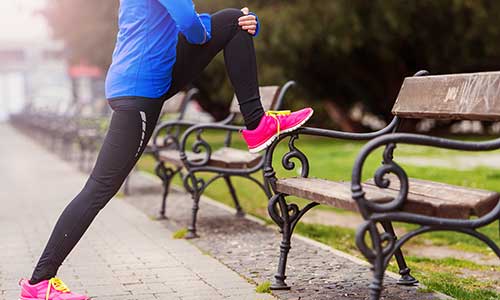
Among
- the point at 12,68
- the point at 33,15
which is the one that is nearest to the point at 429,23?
the point at 33,15

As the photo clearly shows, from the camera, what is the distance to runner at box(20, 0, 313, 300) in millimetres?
3961

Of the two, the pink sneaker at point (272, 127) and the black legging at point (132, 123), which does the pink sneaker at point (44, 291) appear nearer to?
the black legging at point (132, 123)

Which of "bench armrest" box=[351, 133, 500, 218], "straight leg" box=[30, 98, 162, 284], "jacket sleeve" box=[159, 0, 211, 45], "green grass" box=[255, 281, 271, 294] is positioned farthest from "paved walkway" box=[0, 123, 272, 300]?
"jacket sleeve" box=[159, 0, 211, 45]

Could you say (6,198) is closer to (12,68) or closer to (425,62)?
(425,62)

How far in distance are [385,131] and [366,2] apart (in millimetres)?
15582

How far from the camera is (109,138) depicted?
13.4ft

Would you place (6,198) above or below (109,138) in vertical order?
below

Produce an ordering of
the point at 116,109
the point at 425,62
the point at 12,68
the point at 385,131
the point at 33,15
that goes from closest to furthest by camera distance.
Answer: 1. the point at 116,109
2. the point at 385,131
3. the point at 425,62
4. the point at 33,15
5. the point at 12,68

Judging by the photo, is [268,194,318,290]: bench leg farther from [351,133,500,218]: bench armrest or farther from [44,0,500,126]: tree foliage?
[44,0,500,126]: tree foliage

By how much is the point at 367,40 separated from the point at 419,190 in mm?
17224

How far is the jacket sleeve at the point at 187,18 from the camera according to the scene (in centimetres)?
385

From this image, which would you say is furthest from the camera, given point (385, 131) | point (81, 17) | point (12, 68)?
point (12, 68)

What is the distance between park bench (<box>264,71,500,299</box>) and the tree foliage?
1501 centimetres

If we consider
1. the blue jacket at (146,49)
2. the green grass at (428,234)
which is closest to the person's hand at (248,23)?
the blue jacket at (146,49)
